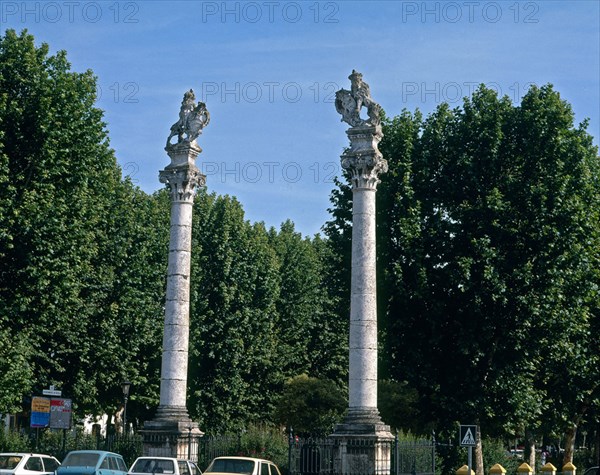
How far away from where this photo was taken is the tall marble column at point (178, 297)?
33.6 metres

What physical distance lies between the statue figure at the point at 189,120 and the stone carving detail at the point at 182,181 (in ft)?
3.87

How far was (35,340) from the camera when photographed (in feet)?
141

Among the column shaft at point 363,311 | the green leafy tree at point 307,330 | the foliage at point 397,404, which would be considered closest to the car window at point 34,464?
the column shaft at point 363,311

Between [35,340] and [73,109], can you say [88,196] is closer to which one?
[73,109]

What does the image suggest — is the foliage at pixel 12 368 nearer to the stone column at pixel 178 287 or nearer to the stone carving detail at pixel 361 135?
the stone column at pixel 178 287

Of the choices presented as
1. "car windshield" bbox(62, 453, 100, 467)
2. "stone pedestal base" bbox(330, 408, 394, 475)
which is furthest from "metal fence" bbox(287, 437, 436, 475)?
"car windshield" bbox(62, 453, 100, 467)

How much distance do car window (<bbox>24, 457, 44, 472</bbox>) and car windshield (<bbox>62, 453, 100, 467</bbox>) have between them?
214 cm

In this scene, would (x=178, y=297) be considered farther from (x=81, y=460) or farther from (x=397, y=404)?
(x=397, y=404)

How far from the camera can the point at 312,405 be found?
173 feet

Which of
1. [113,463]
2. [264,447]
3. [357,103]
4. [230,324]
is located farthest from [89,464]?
[230,324]

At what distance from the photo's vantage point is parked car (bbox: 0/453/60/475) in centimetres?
2985

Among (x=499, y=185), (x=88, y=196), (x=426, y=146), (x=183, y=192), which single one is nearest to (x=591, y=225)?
(x=499, y=185)

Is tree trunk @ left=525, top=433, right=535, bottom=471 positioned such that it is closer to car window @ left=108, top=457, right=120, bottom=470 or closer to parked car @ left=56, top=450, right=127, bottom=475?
car window @ left=108, top=457, right=120, bottom=470

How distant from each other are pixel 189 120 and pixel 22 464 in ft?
45.8
